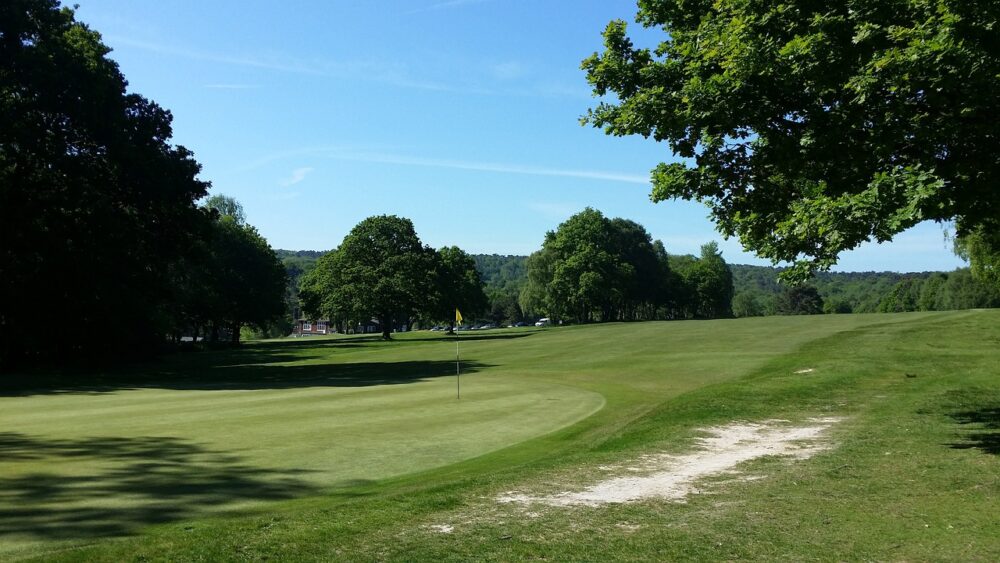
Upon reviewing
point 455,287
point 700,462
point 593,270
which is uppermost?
point 593,270

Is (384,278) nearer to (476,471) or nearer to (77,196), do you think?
(77,196)

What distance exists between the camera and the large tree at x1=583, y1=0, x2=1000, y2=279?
946cm

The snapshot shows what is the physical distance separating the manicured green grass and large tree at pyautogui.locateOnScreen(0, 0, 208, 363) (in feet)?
39.4

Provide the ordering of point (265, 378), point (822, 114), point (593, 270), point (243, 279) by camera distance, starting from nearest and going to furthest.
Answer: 1. point (822, 114)
2. point (265, 378)
3. point (243, 279)
4. point (593, 270)

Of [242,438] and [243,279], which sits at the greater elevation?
[243,279]

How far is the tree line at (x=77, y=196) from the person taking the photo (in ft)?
116

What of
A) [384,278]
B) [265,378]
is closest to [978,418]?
[265,378]

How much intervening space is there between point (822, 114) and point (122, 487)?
42.0ft

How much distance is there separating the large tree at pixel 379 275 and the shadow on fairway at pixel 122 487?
212 ft

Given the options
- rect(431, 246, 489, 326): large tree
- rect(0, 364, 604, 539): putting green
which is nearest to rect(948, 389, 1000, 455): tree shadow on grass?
rect(0, 364, 604, 539): putting green

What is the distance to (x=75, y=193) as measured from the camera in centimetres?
3653

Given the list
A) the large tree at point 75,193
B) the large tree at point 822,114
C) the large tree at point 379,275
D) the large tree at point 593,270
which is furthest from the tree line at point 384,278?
the large tree at point 822,114

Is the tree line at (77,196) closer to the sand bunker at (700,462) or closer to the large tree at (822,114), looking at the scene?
the large tree at (822,114)

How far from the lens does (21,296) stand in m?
37.4
